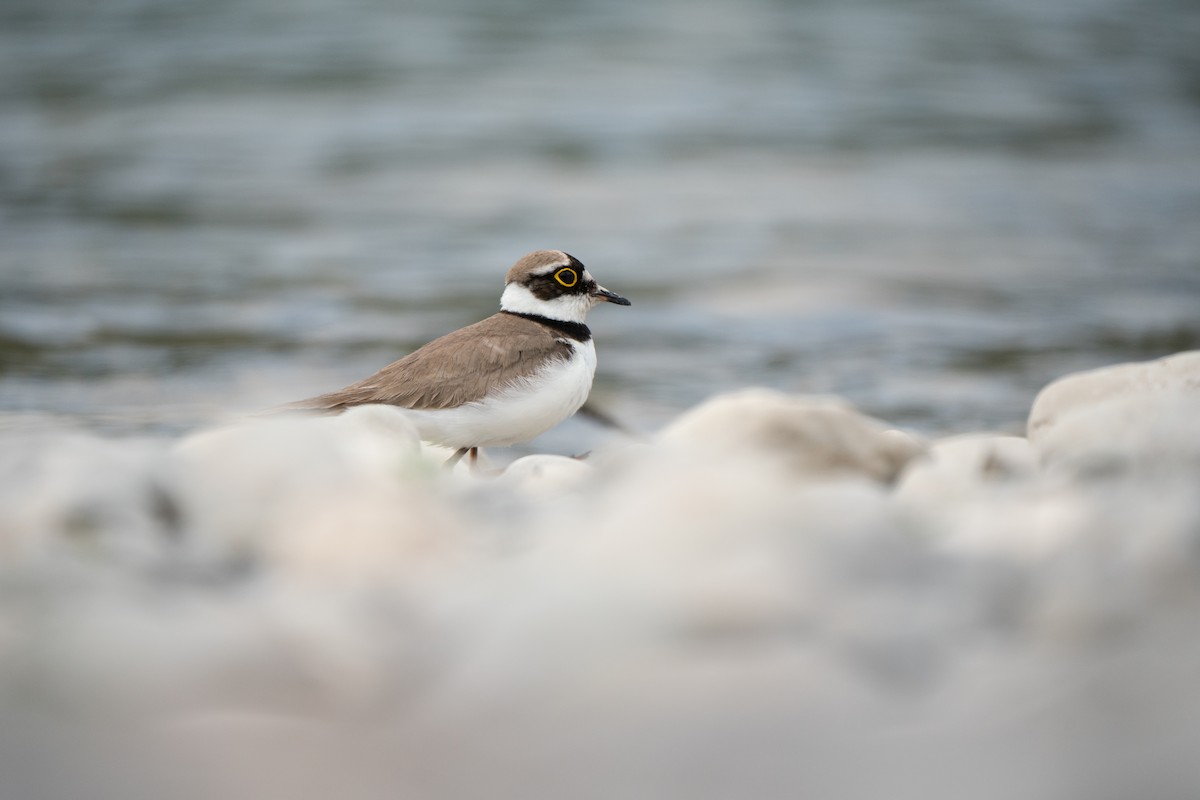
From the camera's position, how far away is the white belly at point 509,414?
443cm

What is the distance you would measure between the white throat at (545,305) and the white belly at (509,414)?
35cm

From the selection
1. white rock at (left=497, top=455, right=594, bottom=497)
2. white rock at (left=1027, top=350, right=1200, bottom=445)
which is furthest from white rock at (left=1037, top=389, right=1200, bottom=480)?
white rock at (left=497, top=455, right=594, bottom=497)

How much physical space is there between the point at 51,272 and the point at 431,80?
7.97 m

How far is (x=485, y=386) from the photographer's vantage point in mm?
4438

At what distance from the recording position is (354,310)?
8758 millimetres

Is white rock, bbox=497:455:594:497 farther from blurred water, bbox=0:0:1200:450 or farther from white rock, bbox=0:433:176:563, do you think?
blurred water, bbox=0:0:1200:450

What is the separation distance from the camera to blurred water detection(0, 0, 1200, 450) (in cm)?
782

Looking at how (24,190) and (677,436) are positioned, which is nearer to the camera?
(677,436)

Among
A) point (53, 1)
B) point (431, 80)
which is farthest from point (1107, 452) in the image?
point (53, 1)

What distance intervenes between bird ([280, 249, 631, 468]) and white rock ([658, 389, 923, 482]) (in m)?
0.56

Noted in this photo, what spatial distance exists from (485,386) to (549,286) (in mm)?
625

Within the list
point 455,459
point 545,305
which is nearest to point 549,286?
point 545,305

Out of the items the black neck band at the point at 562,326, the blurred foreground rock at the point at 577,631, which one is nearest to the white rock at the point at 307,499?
A: the blurred foreground rock at the point at 577,631

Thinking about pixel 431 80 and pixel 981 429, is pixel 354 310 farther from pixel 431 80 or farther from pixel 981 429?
pixel 431 80
